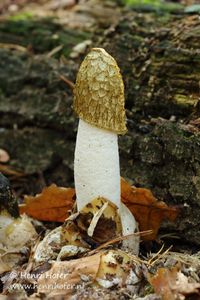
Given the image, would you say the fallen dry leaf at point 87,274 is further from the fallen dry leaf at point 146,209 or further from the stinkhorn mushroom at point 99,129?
the fallen dry leaf at point 146,209

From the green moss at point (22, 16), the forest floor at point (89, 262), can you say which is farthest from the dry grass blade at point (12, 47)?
the green moss at point (22, 16)

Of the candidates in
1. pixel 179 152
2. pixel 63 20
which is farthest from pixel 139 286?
pixel 63 20

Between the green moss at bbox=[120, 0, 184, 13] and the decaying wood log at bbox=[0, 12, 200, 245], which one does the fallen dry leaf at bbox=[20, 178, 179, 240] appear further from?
the green moss at bbox=[120, 0, 184, 13]

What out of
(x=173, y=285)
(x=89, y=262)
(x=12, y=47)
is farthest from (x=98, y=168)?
(x=12, y=47)

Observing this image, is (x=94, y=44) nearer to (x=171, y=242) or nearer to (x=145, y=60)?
(x=145, y=60)

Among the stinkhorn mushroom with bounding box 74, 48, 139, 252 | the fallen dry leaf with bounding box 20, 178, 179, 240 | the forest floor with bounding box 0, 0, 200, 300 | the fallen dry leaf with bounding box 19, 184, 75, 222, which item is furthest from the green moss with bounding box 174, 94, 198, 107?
the fallen dry leaf with bounding box 19, 184, 75, 222

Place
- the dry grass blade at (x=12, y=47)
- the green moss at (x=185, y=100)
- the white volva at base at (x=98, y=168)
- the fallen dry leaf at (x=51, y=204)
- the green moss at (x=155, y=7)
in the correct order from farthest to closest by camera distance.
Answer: the dry grass blade at (x=12, y=47)
the green moss at (x=155, y=7)
the green moss at (x=185, y=100)
the fallen dry leaf at (x=51, y=204)
the white volva at base at (x=98, y=168)

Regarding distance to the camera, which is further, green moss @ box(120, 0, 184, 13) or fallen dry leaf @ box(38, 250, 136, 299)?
green moss @ box(120, 0, 184, 13)
